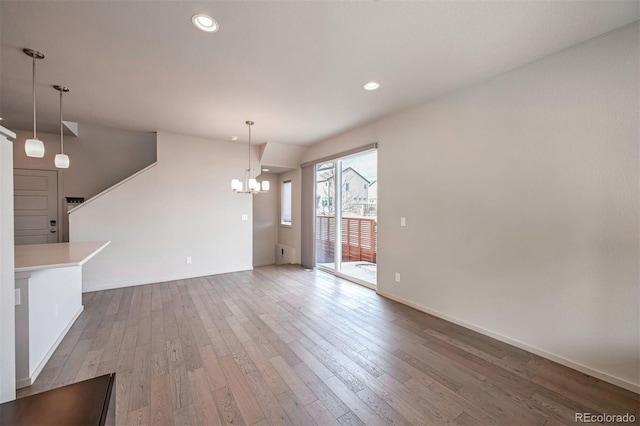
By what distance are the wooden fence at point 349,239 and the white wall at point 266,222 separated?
1.67 meters

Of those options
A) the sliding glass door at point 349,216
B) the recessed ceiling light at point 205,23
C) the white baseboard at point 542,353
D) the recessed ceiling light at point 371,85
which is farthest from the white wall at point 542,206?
the recessed ceiling light at point 205,23

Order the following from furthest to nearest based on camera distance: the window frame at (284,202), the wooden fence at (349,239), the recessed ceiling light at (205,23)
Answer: the window frame at (284,202), the wooden fence at (349,239), the recessed ceiling light at (205,23)

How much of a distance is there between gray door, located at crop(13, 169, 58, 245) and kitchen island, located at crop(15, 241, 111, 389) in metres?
2.77

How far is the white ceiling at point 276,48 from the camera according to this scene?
178 centimetres

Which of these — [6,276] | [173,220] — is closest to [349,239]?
[173,220]

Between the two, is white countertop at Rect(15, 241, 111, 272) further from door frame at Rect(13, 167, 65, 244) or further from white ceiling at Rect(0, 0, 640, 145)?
door frame at Rect(13, 167, 65, 244)

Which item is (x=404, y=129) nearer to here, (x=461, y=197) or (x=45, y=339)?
(x=461, y=197)

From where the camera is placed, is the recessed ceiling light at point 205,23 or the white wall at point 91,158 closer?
the recessed ceiling light at point 205,23

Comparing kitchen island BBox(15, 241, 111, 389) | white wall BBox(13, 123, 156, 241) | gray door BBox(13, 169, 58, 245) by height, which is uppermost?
white wall BBox(13, 123, 156, 241)

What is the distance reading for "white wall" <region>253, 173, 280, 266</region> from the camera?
666 cm

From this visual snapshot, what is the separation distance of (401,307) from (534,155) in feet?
7.80

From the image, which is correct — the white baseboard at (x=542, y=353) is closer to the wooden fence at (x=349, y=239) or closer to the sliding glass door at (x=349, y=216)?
the sliding glass door at (x=349, y=216)

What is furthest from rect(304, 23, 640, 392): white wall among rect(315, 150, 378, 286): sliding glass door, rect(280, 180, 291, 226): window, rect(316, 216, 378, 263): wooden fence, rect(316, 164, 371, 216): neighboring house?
rect(280, 180, 291, 226): window

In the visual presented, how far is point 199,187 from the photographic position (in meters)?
5.09
